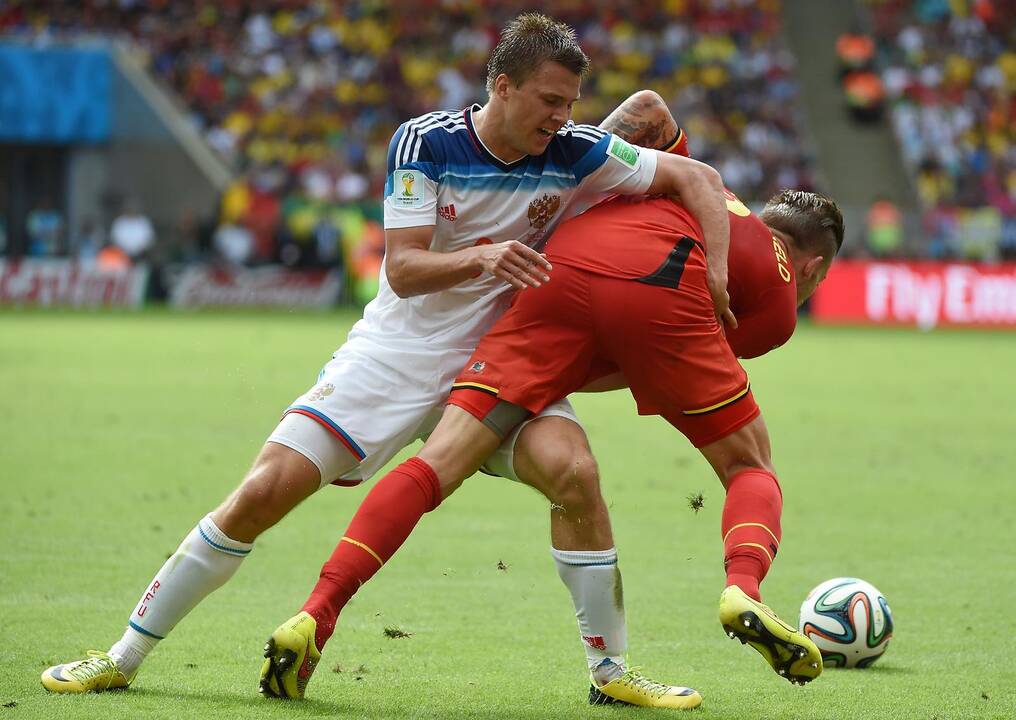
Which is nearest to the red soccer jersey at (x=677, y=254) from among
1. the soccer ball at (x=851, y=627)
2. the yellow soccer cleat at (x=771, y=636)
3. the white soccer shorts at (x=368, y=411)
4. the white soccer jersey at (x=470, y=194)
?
the white soccer jersey at (x=470, y=194)

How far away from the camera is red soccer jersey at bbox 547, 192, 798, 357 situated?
459 cm

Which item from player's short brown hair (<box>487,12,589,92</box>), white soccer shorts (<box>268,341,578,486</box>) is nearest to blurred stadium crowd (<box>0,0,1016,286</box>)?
white soccer shorts (<box>268,341,578,486</box>)

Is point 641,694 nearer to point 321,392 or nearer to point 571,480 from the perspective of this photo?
point 571,480

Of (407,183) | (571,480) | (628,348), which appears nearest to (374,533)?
(571,480)

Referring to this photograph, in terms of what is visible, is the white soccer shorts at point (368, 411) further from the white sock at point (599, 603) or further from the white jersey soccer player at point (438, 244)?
the white sock at point (599, 603)

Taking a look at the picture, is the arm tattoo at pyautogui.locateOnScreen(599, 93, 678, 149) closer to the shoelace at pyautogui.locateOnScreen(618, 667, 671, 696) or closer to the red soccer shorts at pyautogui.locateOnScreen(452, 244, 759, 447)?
the red soccer shorts at pyautogui.locateOnScreen(452, 244, 759, 447)

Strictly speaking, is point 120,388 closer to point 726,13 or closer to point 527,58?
point 527,58

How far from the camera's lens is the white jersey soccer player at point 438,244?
4559 millimetres

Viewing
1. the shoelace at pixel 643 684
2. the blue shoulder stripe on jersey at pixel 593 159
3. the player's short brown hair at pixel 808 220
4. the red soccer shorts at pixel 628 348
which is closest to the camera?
the red soccer shorts at pixel 628 348

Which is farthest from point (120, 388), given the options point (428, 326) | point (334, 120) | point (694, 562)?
point (334, 120)

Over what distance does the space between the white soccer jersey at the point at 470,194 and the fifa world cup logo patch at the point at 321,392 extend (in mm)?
230

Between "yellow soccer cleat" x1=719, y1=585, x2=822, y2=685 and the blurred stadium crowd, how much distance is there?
2318cm

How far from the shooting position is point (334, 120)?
30047 millimetres

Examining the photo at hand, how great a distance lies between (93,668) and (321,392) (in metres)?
1.07
